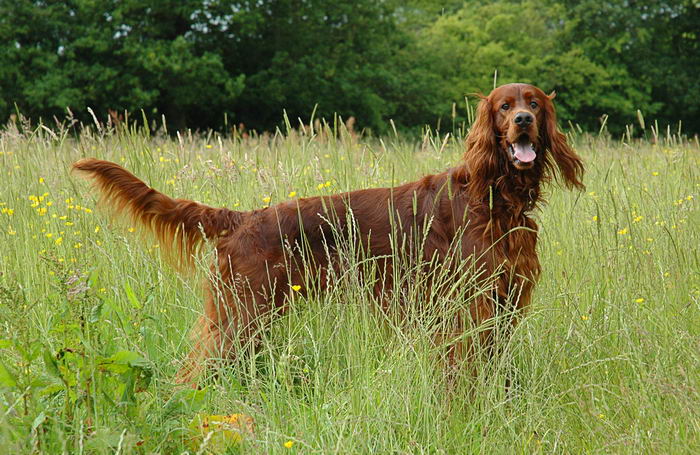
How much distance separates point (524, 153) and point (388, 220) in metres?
0.62

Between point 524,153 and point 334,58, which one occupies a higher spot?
point 334,58

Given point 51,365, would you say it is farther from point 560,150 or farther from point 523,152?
point 560,150

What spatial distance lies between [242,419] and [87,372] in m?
0.46

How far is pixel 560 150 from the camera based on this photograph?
3.00 meters

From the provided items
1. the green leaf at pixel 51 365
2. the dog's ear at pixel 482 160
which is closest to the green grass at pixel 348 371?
the green leaf at pixel 51 365

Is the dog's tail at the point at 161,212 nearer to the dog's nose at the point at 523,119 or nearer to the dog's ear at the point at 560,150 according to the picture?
the dog's nose at the point at 523,119

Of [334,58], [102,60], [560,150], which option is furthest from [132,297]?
[334,58]

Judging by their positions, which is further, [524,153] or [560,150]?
[560,150]

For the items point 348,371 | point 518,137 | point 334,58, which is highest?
point 334,58

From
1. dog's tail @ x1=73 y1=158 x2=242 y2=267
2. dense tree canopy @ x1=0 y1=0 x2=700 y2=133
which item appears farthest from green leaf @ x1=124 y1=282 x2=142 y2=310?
dense tree canopy @ x1=0 y1=0 x2=700 y2=133

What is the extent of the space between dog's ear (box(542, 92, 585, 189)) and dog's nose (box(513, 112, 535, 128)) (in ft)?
0.73

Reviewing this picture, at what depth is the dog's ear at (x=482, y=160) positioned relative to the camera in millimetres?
2873

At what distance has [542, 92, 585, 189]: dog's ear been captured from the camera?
2.97 m

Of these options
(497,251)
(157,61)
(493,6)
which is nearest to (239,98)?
(157,61)
